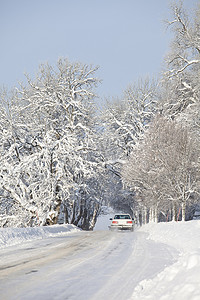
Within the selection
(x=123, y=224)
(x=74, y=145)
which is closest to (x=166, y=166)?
(x=123, y=224)

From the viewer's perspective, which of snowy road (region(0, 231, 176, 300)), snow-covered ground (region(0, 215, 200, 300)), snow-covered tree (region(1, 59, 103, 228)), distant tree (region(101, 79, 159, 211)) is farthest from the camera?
distant tree (region(101, 79, 159, 211))

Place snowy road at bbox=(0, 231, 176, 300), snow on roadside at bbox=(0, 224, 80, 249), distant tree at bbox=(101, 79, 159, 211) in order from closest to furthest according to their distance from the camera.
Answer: snowy road at bbox=(0, 231, 176, 300)
snow on roadside at bbox=(0, 224, 80, 249)
distant tree at bbox=(101, 79, 159, 211)

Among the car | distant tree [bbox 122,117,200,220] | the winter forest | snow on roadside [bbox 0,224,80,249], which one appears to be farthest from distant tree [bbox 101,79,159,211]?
snow on roadside [bbox 0,224,80,249]

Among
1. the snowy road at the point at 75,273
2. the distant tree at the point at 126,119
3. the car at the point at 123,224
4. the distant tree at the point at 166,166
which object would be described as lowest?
the snowy road at the point at 75,273

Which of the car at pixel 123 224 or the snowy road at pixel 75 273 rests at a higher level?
the car at pixel 123 224

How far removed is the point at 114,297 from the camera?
4.44 metres

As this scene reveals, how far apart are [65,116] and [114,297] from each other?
2546 cm

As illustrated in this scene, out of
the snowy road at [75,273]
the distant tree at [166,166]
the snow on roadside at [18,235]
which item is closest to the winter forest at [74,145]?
the distant tree at [166,166]

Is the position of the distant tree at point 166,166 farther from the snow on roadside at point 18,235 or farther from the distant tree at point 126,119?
the snow on roadside at point 18,235

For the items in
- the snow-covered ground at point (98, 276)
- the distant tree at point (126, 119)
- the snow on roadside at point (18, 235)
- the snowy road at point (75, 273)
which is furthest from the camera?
the distant tree at point (126, 119)

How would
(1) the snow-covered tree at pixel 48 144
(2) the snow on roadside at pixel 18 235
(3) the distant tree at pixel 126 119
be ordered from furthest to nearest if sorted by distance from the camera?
1. (3) the distant tree at pixel 126 119
2. (1) the snow-covered tree at pixel 48 144
3. (2) the snow on roadside at pixel 18 235

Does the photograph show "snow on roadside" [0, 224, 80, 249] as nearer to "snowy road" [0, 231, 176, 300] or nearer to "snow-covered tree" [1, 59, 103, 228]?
"snowy road" [0, 231, 176, 300]

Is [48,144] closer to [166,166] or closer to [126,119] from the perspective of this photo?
[166,166]

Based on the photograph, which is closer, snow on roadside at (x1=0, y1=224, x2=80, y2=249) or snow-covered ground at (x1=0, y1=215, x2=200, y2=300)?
snow-covered ground at (x1=0, y1=215, x2=200, y2=300)
